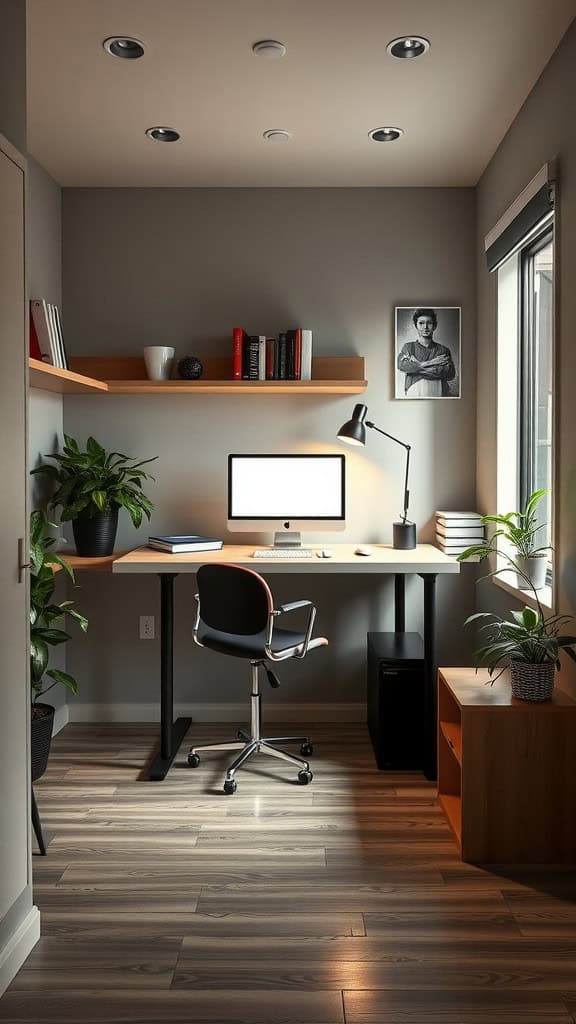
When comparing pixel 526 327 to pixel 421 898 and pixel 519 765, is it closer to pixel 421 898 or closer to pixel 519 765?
pixel 519 765

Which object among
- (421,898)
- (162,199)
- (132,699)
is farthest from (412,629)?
(162,199)

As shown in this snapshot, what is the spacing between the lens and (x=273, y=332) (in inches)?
159

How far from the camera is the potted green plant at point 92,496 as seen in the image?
143 inches

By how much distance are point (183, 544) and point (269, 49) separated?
190 cm

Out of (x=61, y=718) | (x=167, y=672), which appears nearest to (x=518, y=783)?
(x=167, y=672)

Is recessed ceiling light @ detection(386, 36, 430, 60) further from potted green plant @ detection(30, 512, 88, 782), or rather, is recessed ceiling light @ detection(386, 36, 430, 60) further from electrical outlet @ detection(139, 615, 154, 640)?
electrical outlet @ detection(139, 615, 154, 640)


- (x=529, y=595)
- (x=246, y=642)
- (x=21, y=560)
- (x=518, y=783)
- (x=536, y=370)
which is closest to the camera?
(x=21, y=560)

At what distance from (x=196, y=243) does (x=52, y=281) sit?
690mm

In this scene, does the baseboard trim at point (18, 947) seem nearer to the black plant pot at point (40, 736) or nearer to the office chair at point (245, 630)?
the black plant pot at point (40, 736)

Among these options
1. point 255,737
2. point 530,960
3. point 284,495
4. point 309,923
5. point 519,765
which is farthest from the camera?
point 284,495

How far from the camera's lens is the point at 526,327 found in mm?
3461

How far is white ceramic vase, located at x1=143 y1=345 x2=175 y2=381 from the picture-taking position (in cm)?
387

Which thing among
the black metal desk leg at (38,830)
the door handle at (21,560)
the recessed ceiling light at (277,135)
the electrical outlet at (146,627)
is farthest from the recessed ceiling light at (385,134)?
the black metal desk leg at (38,830)

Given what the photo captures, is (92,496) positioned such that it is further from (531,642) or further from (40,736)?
(531,642)
